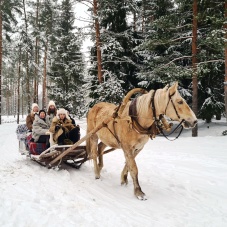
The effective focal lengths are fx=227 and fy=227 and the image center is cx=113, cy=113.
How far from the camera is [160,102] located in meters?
3.62

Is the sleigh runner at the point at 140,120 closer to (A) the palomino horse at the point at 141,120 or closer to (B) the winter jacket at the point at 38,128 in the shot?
(A) the palomino horse at the point at 141,120

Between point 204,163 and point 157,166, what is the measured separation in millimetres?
1404

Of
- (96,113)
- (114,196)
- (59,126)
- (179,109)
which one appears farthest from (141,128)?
(59,126)

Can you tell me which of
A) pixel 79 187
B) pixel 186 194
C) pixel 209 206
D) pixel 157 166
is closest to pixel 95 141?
pixel 79 187

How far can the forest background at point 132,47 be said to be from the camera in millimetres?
11461

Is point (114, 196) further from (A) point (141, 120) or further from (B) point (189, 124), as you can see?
(B) point (189, 124)

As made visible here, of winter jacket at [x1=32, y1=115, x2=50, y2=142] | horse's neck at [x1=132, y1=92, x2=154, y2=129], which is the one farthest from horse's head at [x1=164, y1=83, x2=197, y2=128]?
winter jacket at [x1=32, y1=115, x2=50, y2=142]

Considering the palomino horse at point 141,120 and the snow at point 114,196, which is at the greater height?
the palomino horse at point 141,120

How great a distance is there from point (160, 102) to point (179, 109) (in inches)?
14.2

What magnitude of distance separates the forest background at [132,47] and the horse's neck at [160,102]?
7.50 meters

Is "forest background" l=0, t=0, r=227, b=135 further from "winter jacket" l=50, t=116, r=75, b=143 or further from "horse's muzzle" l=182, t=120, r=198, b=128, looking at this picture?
"horse's muzzle" l=182, t=120, r=198, b=128

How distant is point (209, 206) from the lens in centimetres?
376

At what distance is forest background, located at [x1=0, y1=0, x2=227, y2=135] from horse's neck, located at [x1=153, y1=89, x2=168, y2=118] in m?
7.50

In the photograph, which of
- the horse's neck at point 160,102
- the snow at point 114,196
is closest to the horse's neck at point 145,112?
the horse's neck at point 160,102
